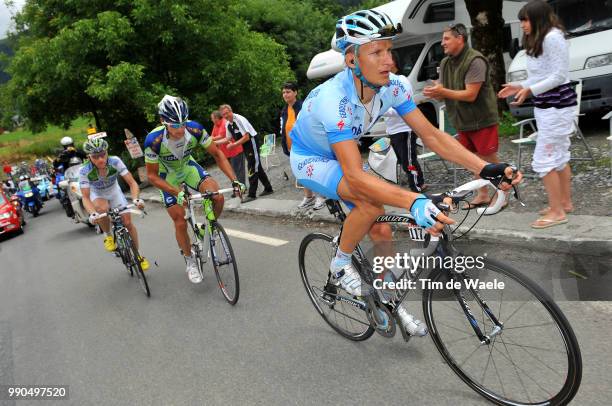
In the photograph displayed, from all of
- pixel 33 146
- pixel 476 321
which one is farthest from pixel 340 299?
pixel 33 146

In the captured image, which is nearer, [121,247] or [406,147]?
[121,247]

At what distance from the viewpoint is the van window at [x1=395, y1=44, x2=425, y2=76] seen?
11.0 metres

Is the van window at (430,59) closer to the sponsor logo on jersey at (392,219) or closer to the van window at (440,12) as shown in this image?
the van window at (440,12)

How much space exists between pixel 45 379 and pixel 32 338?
123 cm

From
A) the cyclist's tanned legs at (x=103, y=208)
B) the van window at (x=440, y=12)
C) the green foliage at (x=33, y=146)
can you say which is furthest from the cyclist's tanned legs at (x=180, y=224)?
the green foliage at (x=33, y=146)

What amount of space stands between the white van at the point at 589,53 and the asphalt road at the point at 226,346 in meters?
4.39

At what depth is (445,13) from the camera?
1098 cm

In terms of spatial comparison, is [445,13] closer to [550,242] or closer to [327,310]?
[550,242]

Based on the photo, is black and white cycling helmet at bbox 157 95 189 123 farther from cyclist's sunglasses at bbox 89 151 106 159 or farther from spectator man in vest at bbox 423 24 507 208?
spectator man in vest at bbox 423 24 507 208

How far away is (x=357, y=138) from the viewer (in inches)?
118

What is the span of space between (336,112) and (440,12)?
9.38 m

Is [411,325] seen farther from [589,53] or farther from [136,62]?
[136,62]

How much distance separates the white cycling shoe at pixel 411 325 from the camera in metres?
3.16

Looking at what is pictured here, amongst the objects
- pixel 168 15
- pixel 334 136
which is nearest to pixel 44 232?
pixel 168 15
